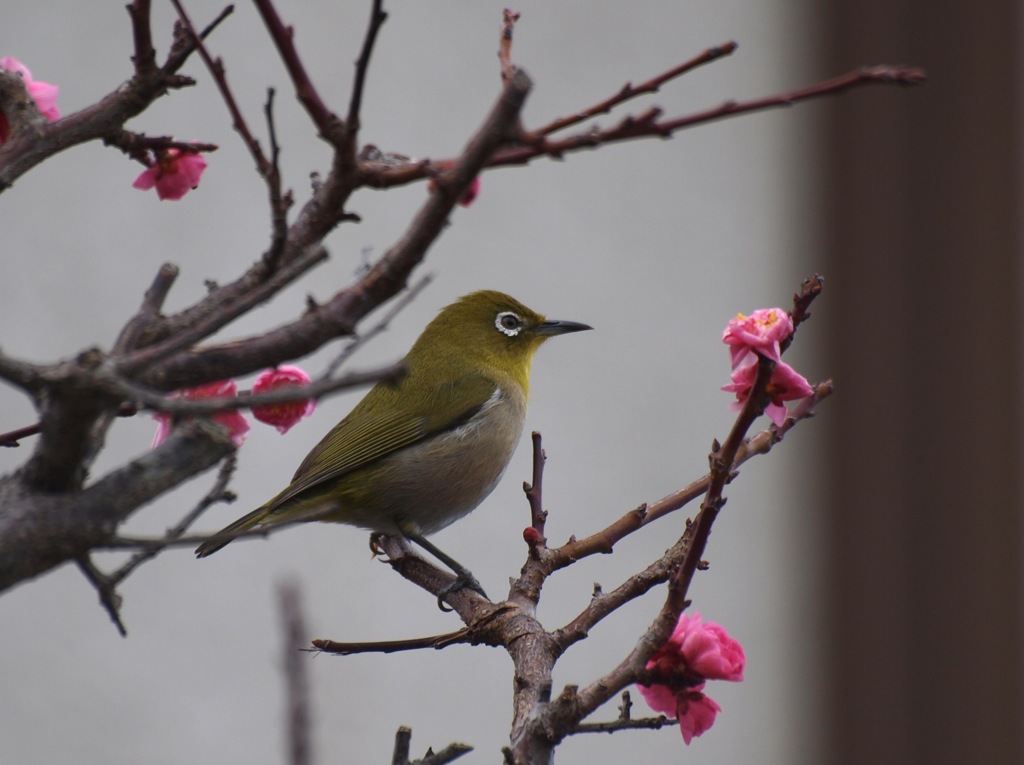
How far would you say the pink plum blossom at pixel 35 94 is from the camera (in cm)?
170

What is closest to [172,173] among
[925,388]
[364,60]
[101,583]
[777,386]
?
[364,60]

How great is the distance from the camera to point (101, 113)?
64.0 inches

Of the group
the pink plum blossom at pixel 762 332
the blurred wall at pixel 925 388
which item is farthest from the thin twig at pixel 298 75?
the blurred wall at pixel 925 388

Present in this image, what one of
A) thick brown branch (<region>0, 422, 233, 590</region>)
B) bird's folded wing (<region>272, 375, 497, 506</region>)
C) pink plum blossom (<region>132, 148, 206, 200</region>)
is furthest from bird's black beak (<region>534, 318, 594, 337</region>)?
thick brown branch (<region>0, 422, 233, 590</region>)

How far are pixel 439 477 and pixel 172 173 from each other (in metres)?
1.57

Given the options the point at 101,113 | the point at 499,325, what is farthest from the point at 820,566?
the point at 101,113

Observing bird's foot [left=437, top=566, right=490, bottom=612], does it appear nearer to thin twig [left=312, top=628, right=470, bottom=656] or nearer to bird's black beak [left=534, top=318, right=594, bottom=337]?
thin twig [left=312, top=628, right=470, bottom=656]

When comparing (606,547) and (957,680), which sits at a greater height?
(957,680)

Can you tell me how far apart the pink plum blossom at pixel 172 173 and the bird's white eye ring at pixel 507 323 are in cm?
202

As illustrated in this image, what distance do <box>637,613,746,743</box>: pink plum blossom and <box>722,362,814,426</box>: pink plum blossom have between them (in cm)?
31

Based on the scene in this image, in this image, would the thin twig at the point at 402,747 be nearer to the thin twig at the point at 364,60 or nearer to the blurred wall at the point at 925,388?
the thin twig at the point at 364,60

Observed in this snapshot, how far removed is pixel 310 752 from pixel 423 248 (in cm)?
55

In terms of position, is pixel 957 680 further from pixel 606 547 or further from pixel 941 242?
pixel 606 547

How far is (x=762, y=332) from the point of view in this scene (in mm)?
1482
